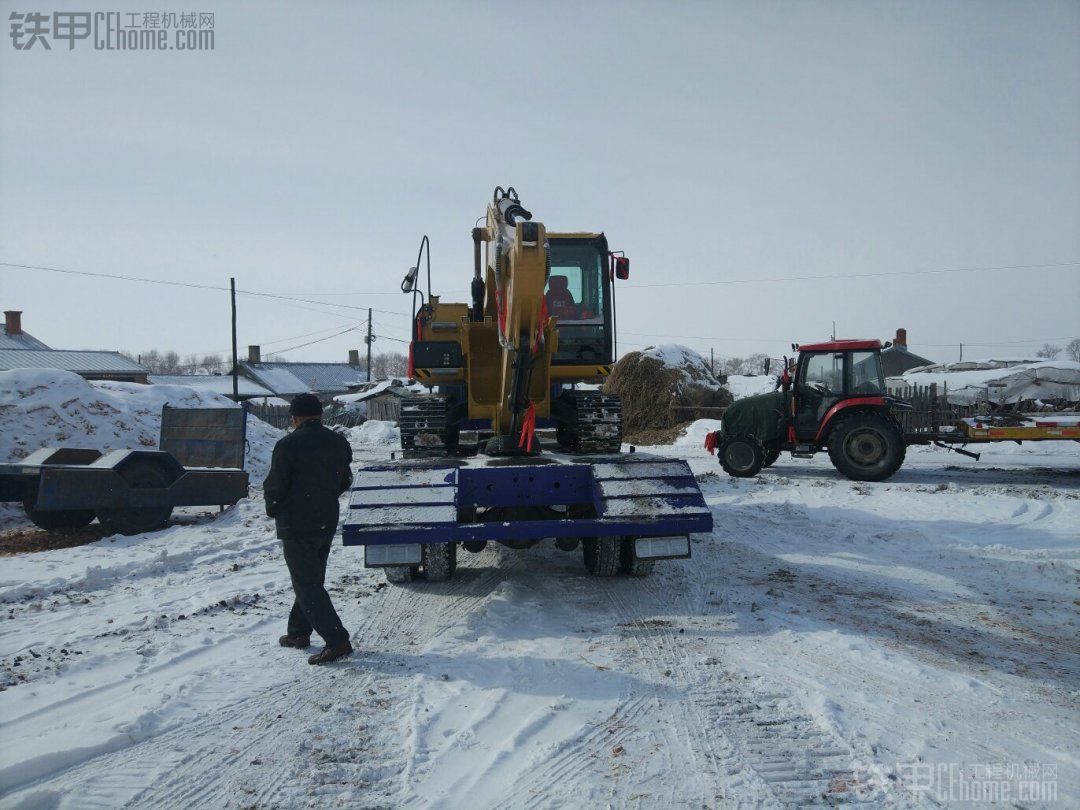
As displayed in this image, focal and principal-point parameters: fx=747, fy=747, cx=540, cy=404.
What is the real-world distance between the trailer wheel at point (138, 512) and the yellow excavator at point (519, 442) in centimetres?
405

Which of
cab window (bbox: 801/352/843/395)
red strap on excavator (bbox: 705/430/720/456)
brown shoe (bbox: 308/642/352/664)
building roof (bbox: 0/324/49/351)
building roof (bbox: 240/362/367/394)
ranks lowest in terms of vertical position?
brown shoe (bbox: 308/642/352/664)

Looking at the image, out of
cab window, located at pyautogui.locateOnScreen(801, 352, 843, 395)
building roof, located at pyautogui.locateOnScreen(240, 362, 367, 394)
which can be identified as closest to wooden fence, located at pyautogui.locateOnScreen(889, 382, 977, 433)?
cab window, located at pyautogui.locateOnScreen(801, 352, 843, 395)

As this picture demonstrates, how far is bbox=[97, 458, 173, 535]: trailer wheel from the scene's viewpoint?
9.67m

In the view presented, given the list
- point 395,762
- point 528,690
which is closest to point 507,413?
point 528,690

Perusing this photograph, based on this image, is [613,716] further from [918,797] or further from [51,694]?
[51,694]

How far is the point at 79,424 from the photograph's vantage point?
13172 millimetres

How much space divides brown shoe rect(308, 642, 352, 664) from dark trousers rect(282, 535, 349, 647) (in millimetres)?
25

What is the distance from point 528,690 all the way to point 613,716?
1.86ft

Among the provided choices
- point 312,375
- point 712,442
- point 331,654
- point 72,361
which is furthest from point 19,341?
point 331,654

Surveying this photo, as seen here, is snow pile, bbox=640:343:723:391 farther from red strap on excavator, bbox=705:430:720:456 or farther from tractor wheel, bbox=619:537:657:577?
tractor wheel, bbox=619:537:657:577

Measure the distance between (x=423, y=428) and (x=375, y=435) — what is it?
25.4m

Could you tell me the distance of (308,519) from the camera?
16.2 feet

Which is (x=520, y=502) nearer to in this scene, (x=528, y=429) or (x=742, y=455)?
(x=528, y=429)

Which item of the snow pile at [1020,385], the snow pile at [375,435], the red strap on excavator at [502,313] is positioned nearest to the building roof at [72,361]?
the snow pile at [375,435]
